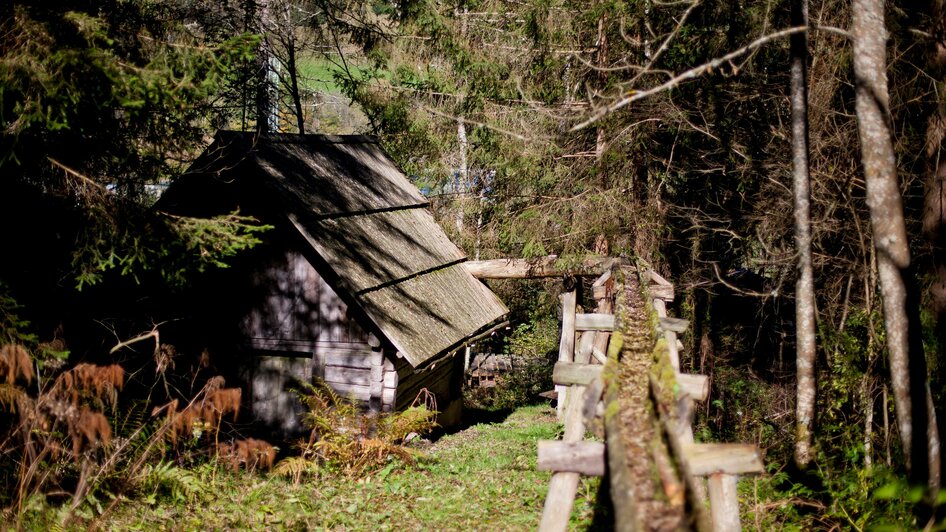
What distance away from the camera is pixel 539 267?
1616 cm

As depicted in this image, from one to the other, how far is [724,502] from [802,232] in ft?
13.9

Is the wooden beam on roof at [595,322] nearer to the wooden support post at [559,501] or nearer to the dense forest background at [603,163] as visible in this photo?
the dense forest background at [603,163]

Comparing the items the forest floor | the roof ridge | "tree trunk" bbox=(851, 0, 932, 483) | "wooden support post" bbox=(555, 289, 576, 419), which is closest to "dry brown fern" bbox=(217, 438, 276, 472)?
the forest floor

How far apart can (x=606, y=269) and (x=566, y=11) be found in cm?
562

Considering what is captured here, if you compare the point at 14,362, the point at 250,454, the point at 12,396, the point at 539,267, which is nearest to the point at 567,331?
the point at 539,267

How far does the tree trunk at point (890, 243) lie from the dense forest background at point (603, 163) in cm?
4

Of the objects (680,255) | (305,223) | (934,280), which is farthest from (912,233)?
(305,223)

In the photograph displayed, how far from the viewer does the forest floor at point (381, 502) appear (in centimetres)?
774

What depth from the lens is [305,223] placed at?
12.3 meters

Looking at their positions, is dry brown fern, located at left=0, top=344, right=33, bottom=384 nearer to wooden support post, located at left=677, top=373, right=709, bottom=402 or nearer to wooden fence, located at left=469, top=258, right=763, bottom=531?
wooden fence, located at left=469, top=258, right=763, bottom=531

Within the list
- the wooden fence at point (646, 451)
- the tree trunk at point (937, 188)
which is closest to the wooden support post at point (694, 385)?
the wooden fence at point (646, 451)

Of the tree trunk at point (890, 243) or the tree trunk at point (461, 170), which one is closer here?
the tree trunk at point (890, 243)

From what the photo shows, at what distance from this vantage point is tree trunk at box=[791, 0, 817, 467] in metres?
8.28

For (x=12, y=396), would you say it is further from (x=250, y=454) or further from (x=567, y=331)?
(x=567, y=331)
